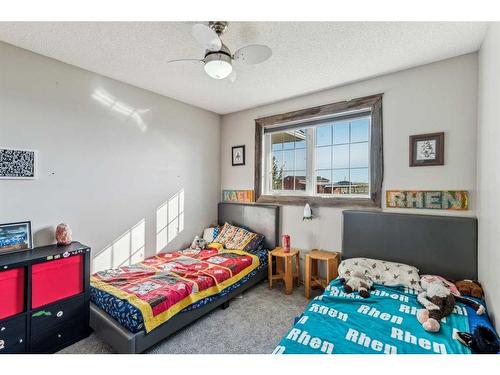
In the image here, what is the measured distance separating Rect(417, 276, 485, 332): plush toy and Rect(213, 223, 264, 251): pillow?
1949mm

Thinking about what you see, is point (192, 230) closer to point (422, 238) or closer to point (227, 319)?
point (227, 319)

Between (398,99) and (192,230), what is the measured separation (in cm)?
317

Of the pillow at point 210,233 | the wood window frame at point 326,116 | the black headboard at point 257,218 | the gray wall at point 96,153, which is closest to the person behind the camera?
the gray wall at point 96,153

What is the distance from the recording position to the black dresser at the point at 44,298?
5.76 ft

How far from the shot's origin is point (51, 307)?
193 centimetres

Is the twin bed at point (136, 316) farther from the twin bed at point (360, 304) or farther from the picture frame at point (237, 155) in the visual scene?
the picture frame at point (237, 155)

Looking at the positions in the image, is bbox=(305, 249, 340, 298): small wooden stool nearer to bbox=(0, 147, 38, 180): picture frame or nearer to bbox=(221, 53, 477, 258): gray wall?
bbox=(221, 53, 477, 258): gray wall

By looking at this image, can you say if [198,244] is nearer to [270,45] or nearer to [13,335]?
[13,335]

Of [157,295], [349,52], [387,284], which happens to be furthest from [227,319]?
[349,52]

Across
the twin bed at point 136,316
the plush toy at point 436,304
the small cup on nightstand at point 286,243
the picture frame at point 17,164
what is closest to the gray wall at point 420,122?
the small cup on nightstand at point 286,243

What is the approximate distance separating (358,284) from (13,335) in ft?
8.95

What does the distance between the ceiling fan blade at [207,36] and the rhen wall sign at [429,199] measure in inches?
89.6

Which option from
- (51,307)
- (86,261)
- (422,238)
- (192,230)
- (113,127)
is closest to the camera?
(51,307)

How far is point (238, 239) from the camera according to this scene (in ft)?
11.3
